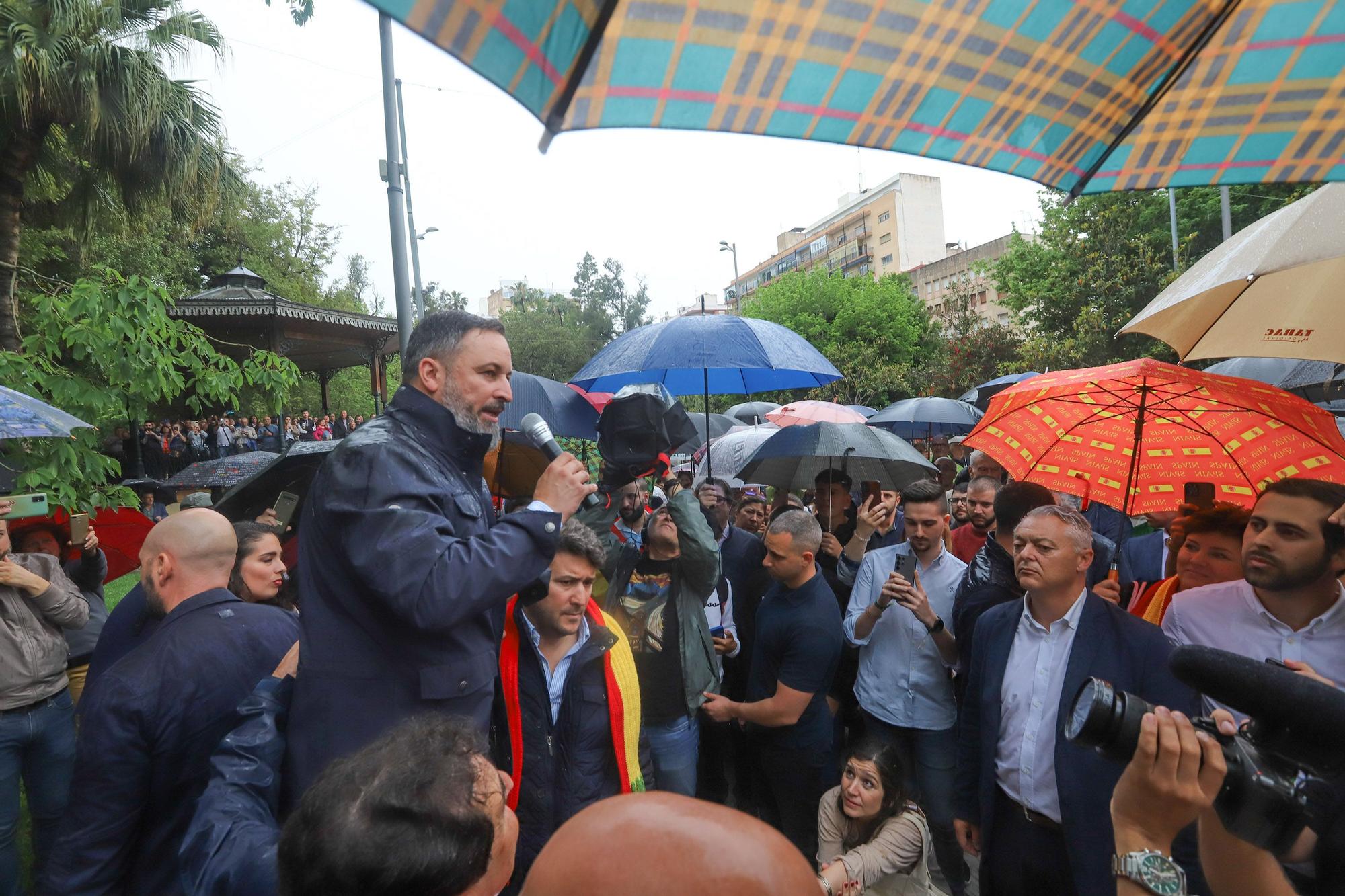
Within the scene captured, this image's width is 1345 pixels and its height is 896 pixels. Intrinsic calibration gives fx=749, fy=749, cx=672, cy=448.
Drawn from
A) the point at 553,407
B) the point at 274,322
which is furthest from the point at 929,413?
the point at 274,322

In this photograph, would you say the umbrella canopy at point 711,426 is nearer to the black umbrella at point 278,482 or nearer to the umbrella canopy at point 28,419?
the black umbrella at point 278,482

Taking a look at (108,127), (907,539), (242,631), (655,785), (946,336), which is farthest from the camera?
(946,336)

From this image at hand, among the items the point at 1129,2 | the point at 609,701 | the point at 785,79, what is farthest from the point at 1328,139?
the point at 609,701

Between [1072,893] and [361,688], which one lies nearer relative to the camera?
[361,688]

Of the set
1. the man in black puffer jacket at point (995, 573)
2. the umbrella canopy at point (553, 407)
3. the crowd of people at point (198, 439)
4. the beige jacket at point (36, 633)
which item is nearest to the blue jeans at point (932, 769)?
the man in black puffer jacket at point (995, 573)

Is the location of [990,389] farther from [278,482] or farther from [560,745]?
[560,745]

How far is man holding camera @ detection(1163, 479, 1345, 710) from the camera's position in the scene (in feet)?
8.06

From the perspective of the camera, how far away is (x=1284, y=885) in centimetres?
124

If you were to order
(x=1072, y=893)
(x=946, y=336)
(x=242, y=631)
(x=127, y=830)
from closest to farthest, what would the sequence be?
(x=127, y=830) < (x=242, y=631) < (x=1072, y=893) < (x=946, y=336)

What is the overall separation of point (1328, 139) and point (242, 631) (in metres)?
3.26

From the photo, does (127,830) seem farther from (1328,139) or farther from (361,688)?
(1328,139)

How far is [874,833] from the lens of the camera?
3.23 m

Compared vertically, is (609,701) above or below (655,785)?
above

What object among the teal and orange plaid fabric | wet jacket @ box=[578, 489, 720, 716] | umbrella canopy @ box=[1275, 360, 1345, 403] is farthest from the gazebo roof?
umbrella canopy @ box=[1275, 360, 1345, 403]
